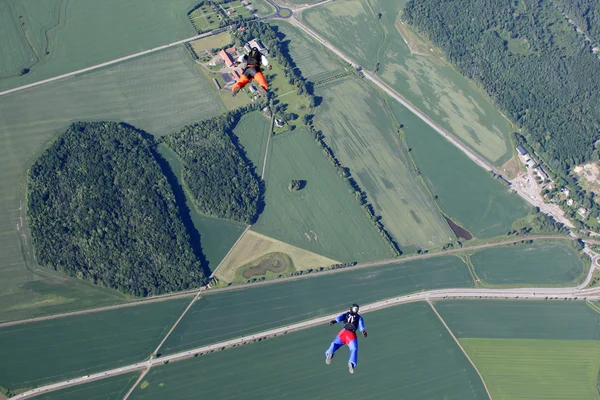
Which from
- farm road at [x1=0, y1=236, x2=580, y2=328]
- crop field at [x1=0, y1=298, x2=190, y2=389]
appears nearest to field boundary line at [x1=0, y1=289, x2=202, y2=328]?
farm road at [x1=0, y1=236, x2=580, y2=328]

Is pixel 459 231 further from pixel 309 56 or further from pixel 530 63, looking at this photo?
pixel 309 56

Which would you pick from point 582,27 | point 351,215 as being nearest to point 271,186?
point 351,215

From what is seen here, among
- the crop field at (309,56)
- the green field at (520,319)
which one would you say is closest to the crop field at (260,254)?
the green field at (520,319)

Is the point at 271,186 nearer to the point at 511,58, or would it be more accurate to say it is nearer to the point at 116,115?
the point at 116,115

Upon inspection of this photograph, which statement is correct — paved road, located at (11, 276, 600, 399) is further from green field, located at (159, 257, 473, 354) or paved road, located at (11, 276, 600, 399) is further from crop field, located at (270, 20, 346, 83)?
crop field, located at (270, 20, 346, 83)

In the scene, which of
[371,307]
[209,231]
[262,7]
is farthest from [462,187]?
[262,7]

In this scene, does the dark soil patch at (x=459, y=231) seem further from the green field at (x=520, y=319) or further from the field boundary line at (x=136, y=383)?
the field boundary line at (x=136, y=383)
